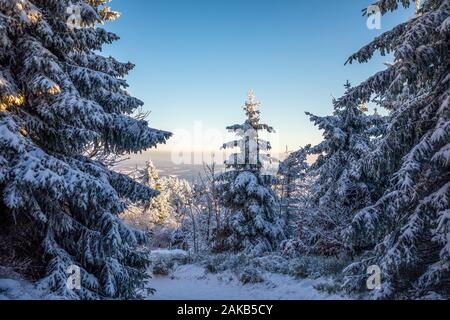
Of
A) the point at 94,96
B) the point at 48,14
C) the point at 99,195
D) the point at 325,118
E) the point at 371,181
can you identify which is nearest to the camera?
the point at 99,195

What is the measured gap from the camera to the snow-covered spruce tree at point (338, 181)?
15.4 m

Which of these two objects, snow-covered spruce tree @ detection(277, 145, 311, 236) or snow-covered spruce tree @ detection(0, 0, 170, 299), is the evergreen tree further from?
snow-covered spruce tree @ detection(0, 0, 170, 299)

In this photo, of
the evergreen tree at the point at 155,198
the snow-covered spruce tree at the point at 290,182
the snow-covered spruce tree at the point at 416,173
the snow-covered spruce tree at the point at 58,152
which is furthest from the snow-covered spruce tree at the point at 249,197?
the evergreen tree at the point at 155,198

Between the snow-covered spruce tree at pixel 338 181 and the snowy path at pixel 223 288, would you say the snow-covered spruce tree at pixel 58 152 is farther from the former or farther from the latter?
the snow-covered spruce tree at pixel 338 181

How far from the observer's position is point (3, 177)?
22.3 ft

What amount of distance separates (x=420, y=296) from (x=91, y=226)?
7.70 m

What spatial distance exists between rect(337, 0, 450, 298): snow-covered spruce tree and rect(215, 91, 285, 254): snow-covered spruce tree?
1232 centimetres

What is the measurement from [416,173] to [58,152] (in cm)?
834

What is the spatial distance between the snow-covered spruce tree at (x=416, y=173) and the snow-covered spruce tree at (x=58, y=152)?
5797mm

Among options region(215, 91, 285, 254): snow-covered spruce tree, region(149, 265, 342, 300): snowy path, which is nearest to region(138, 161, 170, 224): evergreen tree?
region(215, 91, 285, 254): snow-covered spruce tree

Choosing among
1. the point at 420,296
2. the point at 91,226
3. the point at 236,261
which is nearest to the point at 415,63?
the point at 420,296

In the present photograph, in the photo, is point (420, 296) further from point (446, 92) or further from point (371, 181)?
point (371, 181)

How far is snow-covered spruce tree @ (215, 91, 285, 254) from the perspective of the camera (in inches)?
826
